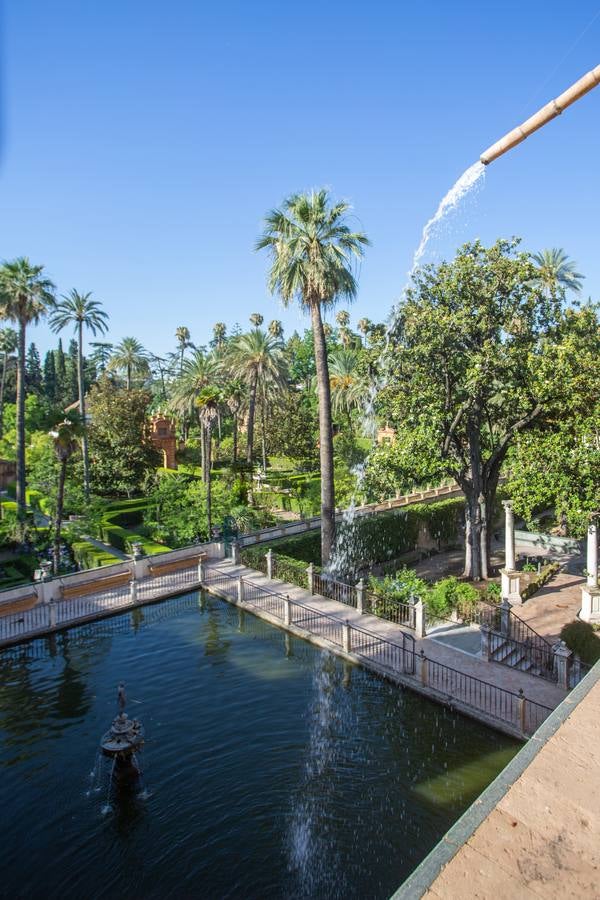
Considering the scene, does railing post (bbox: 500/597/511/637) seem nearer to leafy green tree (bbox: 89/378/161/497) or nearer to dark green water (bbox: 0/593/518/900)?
dark green water (bbox: 0/593/518/900)

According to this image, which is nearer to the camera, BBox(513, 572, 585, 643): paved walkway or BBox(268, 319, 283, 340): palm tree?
BBox(513, 572, 585, 643): paved walkway

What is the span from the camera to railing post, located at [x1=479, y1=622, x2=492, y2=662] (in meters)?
15.3

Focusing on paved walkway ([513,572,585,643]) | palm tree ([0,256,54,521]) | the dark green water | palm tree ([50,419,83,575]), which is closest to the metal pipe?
the dark green water

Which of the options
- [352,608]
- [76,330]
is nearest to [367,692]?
[352,608]

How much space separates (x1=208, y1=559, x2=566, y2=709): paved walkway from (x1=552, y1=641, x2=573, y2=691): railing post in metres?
0.21

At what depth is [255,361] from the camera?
44.6 m

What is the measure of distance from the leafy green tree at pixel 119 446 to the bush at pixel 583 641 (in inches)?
1219

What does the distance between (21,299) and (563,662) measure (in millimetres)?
32477

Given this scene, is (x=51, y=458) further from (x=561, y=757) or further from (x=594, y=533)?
(x=561, y=757)

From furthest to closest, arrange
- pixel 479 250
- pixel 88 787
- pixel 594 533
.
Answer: pixel 479 250, pixel 594 533, pixel 88 787

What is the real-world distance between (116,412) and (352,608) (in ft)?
91.1

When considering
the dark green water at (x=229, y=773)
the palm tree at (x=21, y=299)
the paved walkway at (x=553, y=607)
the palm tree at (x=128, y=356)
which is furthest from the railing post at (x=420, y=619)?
the palm tree at (x=128, y=356)

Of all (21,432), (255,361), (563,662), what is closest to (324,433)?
(563,662)

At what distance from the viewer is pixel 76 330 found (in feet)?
134
